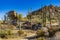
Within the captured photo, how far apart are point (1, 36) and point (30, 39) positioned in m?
5.11

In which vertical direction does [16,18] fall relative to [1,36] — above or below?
above

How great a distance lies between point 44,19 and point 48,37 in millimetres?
16099

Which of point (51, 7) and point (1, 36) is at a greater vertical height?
point (51, 7)

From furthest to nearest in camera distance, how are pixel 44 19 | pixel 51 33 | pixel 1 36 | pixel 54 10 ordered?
pixel 54 10, pixel 44 19, pixel 1 36, pixel 51 33

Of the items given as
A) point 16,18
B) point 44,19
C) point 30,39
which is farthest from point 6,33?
point 16,18

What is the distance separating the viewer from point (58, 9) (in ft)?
216

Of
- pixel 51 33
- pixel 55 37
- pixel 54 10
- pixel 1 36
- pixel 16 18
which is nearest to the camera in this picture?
pixel 55 37

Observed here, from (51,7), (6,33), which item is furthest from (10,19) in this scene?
(6,33)

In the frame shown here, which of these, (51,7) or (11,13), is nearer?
(11,13)

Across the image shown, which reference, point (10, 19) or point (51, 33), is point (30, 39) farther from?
point (10, 19)

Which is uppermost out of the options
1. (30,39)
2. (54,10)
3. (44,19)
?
(54,10)

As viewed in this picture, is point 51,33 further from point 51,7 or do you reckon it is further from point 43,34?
point 51,7

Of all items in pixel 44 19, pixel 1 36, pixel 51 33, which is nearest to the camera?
pixel 51 33

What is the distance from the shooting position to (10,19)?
172ft
